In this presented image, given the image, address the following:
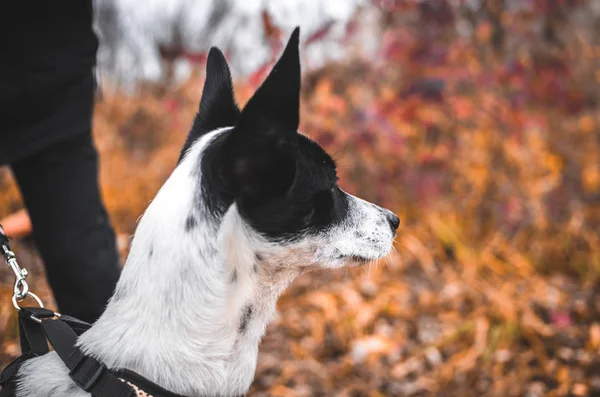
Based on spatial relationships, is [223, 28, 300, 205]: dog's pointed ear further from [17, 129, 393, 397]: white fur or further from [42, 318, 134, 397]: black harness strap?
[42, 318, 134, 397]: black harness strap

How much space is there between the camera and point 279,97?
1270 mm

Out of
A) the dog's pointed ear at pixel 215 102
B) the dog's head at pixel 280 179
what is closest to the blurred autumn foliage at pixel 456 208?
the dog's head at pixel 280 179

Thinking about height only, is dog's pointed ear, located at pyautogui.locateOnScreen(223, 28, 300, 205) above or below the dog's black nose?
above

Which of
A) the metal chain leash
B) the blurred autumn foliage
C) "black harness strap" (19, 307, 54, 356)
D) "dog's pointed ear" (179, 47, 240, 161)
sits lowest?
the blurred autumn foliage

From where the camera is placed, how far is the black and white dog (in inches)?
53.1

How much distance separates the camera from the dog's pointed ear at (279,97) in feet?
4.00

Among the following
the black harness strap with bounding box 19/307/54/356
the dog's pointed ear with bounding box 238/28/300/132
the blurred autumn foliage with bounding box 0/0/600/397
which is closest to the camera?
the dog's pointed ear with bounding box 238/28/300/132

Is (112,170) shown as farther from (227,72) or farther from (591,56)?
(591,56)

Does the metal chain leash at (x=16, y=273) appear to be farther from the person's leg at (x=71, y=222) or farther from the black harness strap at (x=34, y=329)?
the person's leg at (x=71, y=222)

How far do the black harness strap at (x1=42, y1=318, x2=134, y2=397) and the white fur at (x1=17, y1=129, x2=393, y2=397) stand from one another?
47 mm

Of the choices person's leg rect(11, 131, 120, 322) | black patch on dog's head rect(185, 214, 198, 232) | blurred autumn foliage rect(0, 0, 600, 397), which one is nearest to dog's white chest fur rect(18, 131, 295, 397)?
black patch on dog's head rect(185, 214, 198, 232)

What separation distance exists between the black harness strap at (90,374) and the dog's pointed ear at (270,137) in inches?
21.1

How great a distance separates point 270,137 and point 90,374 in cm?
73

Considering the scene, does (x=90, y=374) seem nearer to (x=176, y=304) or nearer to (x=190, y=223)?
(x=176, y=304)
